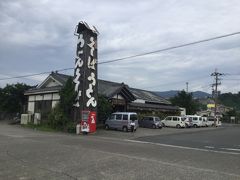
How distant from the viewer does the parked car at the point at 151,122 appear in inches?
1458

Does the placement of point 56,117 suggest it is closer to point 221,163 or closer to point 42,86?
point 42,86

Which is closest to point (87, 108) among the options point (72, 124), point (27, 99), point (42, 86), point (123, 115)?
point (72, 124)

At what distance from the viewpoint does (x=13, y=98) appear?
42531mm

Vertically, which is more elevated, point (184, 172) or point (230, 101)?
point (230, 101)

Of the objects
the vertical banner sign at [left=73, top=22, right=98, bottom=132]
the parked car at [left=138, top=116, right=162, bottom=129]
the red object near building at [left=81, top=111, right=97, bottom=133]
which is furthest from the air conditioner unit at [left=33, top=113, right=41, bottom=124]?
the parked car at [left=138, top=116, right=162, bottom=129]

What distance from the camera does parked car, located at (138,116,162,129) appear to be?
3703 cm

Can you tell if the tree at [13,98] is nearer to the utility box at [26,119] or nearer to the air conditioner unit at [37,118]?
the utility box at [26,119]

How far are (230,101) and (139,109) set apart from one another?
4054 inches

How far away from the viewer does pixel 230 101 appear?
5325 inches

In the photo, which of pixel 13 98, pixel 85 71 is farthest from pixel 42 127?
pixel 13 98

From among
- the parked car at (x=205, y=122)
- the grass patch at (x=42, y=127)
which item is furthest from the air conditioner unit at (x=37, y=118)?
the parked car at (x=205, y=122)

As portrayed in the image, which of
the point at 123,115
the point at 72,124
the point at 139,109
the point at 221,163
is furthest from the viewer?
the point at 139,109

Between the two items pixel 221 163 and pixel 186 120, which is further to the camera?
pixel 186 120

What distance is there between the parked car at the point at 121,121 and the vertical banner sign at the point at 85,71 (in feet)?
8.59
